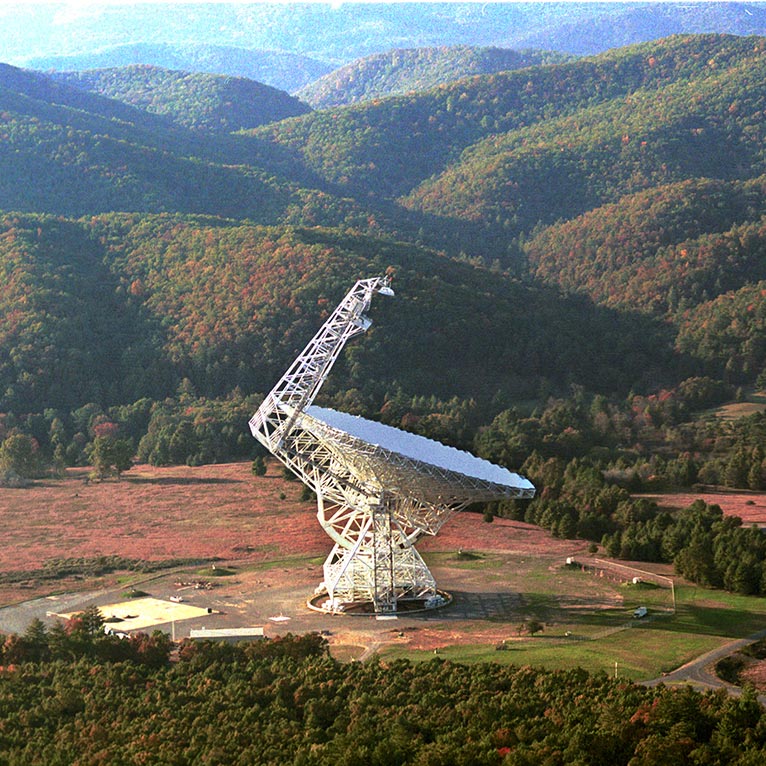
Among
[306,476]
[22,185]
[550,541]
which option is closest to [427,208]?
[22,185]

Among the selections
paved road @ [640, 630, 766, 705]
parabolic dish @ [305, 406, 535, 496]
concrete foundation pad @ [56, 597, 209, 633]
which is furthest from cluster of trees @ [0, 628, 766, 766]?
parabolic dish @ [305, 406, 535, 496]

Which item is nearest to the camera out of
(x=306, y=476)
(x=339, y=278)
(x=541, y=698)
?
(x=541, y=698)

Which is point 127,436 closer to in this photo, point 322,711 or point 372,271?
point 372,271

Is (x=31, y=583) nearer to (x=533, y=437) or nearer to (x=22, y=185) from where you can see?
(x=533, y=437)

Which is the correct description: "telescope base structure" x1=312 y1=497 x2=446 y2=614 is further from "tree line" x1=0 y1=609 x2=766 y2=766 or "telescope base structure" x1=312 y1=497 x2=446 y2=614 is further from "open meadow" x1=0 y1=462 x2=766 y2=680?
"tree line" x1=0 y1=609 x2=766 y2=766

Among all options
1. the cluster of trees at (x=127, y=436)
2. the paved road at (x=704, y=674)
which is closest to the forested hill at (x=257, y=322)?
the cluster of trees at (x=127, y=436)

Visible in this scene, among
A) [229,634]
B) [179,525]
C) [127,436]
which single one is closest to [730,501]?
[179,525]
